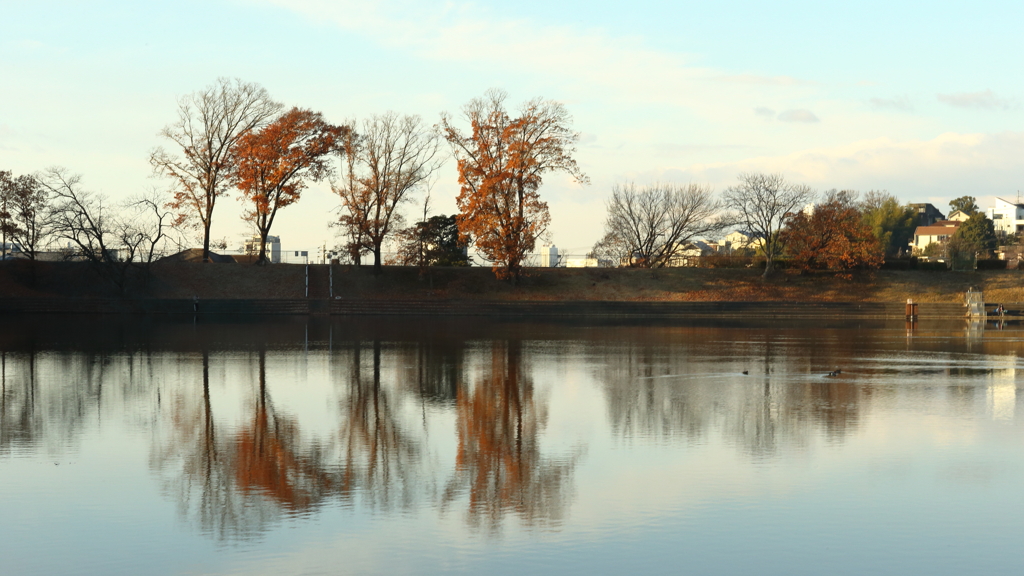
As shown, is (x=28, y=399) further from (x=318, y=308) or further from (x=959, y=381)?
(x=318, y=308)

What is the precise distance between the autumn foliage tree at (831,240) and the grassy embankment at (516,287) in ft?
3.67

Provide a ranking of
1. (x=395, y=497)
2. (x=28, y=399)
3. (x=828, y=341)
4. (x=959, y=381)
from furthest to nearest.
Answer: (x=828, y=341) < (x=959, y=381) < (x=28, y=399) < (x=395, y=497)

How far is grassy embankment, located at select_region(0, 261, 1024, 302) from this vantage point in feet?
156

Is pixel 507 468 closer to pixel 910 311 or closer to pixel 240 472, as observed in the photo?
pixel 240 472

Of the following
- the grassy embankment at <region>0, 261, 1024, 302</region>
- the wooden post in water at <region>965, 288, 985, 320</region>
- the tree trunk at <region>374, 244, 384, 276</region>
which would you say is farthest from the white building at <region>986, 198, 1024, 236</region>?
the tree trunk at <region>374, 244, 384, 276</region>

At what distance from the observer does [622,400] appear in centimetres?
1395

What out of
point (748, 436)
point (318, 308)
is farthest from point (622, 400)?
point (318, 308)

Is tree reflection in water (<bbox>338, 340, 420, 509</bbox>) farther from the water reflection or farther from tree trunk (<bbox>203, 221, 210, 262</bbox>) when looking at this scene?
tree trunk (<bbox>203, 221, 210, 262</bbox>)

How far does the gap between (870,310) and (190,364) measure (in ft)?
121

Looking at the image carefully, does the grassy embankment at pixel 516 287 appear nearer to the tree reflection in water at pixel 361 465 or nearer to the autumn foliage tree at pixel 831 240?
the autumn foliage tree at pixel 831 240

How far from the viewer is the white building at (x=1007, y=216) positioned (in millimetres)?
122188

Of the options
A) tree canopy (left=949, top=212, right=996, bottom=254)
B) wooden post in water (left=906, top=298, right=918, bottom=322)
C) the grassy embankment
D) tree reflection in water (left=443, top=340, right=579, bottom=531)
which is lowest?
tree reflection in water (left=443, top=340, right=579, bottom=531)

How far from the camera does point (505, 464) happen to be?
30.9 ft

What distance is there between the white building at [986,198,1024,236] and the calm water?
118m
